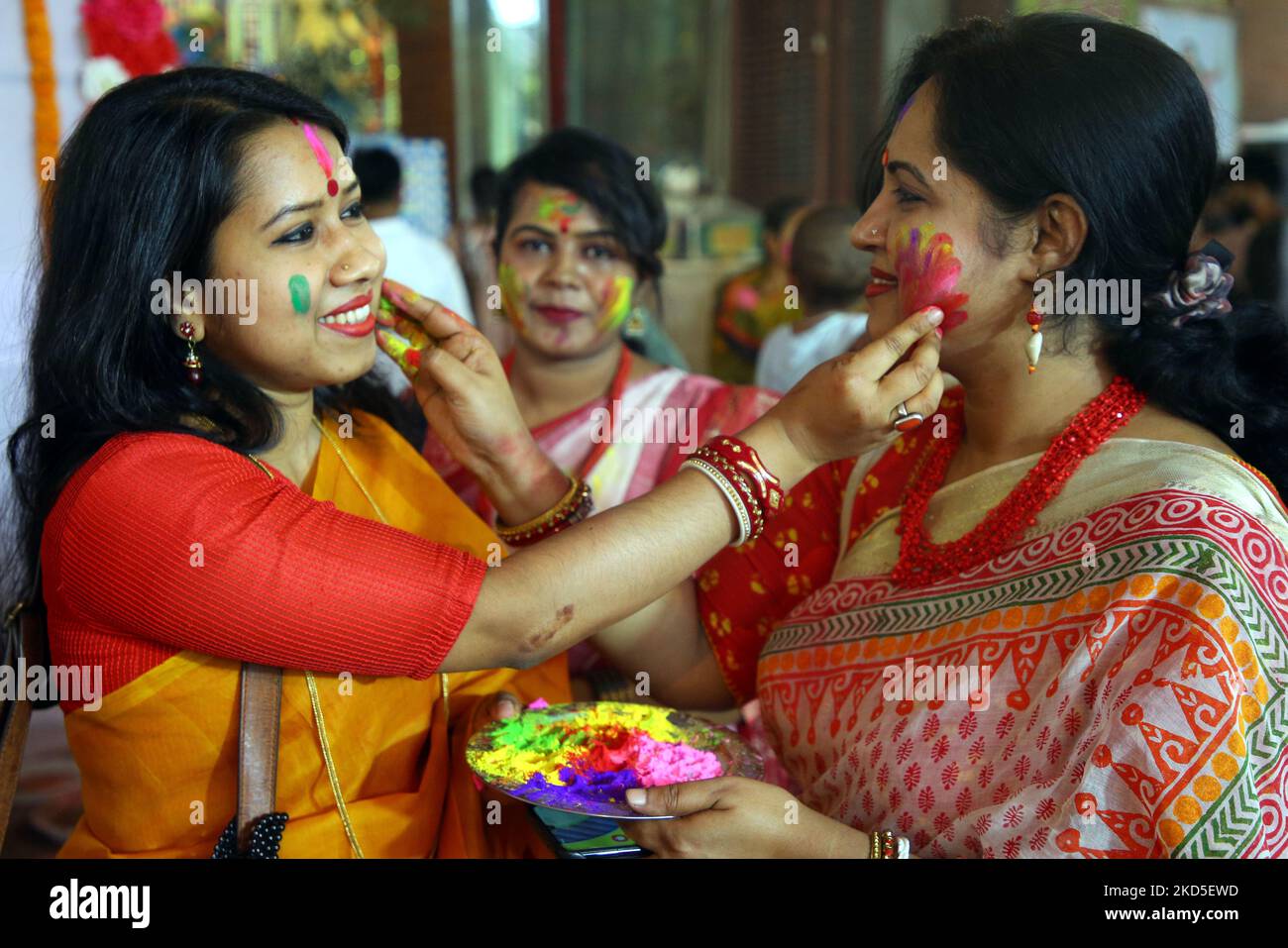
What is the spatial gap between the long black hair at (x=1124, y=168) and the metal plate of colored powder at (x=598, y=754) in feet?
2.90

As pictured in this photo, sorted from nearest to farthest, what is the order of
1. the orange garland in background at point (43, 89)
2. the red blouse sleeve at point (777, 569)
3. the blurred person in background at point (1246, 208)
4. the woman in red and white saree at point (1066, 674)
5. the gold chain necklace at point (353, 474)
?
the woman in red and white saree at point (1066, 674), the gold chain necklace at point (353, 474), the red blouse sleeve at point (777, 569), the orange garland in background at point (43, 89), the blurred person in background at point (1246, 208)

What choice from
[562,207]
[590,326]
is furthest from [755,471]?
[562,207]

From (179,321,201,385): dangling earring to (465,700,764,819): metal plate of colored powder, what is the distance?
708mm

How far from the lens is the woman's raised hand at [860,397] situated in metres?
1.77

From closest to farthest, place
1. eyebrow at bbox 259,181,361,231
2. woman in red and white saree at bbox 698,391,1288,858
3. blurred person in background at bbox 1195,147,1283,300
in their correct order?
1. woman in red and white saree at bbox 698,391,1288,858
2. eyebrow at bbox 259,181,361,231
3. blurred person in background at bbox 1195,147,1283,300

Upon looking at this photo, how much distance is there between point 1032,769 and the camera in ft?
5.45

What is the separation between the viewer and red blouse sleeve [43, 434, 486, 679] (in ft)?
5.27

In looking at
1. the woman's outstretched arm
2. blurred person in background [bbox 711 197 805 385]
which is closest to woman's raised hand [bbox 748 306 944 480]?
the woman's outstretched arm

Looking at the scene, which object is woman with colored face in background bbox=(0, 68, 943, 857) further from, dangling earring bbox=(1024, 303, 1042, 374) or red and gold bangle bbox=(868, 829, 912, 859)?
red and gold bangle bbox=(868, 829, 912, 859)

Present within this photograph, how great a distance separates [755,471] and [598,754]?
1.57 ft

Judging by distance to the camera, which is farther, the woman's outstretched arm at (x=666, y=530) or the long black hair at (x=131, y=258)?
the long black hair at (x=131, y=258)

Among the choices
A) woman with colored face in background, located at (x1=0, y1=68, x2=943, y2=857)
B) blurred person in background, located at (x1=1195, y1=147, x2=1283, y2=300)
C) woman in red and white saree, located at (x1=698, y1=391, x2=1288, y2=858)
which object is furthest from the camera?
blurred person in background, located at (x1=1195, y1=147, x2=1283, y2=300)

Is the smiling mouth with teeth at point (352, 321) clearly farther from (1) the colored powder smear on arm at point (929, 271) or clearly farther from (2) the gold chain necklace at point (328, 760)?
(1) the colored powder smear on arm at point (929, 271)

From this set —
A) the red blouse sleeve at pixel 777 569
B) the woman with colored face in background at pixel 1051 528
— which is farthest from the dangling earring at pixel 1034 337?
the red blouse sleeve at pixel 777 569
